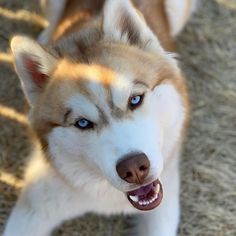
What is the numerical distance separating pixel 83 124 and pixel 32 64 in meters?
0.35

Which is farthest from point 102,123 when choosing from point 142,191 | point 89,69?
point 142,191

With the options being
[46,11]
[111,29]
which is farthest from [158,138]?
[46,11]

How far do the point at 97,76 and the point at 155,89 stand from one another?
253 mm

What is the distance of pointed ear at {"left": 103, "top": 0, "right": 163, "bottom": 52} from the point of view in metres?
2.50

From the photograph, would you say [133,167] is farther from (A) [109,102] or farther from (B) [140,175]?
(A) [109,102]

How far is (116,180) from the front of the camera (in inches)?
92.5

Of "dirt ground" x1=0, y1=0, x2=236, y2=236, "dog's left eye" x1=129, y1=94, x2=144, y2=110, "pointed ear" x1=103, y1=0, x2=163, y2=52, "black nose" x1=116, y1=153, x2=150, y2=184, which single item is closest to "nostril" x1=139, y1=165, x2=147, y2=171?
"black nose" x1=116, y1=153, x2=150, y2=184

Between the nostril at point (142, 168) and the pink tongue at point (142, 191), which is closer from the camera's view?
the nostril at point (142, 168)

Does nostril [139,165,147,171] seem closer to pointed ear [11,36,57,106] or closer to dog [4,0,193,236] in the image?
dog [4,0,193,236]

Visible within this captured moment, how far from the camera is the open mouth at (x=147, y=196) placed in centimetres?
255

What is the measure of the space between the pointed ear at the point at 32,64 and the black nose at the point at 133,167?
0.52m

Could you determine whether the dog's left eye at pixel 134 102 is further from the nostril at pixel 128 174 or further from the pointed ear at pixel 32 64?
the pointed ear at pixel 32 64

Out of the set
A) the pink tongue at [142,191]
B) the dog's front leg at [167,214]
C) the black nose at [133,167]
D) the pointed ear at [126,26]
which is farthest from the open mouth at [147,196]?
the pointed ear at [126,26]

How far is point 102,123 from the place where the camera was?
2.36 metres
